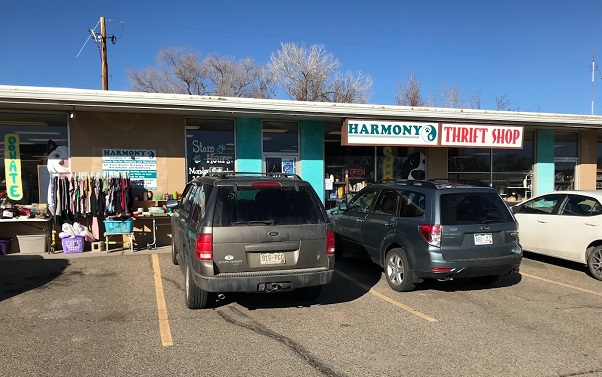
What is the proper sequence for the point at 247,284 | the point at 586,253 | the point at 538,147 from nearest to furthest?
the point at 247,284 < the point at 586,253 < the point at 538,147

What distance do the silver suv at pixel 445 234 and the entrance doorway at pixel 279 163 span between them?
5391mm

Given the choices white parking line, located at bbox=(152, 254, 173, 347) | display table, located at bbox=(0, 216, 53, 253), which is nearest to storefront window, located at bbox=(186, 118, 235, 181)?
display table, located at bbox=(0, 216, 53, 253)

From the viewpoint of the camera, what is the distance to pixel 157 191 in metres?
11.0

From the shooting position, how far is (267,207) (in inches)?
209

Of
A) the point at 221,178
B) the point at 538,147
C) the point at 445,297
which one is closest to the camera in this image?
the point at 221,178

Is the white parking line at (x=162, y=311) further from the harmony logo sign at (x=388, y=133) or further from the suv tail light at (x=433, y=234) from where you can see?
the harmony logo sign at (x=388, y=133)

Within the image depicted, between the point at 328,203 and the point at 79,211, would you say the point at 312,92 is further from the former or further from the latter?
the point at 79,211

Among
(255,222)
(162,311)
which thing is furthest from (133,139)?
(255,222)

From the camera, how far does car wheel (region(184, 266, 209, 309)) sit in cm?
546

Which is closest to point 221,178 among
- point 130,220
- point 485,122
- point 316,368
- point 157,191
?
point 316,368

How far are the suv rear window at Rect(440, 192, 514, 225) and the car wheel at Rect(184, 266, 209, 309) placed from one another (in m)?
3.43

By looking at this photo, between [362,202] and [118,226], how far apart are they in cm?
566

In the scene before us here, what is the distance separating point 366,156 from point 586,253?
688cm

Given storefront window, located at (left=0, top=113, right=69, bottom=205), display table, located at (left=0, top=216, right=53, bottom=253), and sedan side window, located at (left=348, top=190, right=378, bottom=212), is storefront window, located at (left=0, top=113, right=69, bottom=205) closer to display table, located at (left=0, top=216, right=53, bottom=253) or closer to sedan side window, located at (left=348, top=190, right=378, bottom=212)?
display table, located at (left=0, top=216, right=53, bottom=253)
